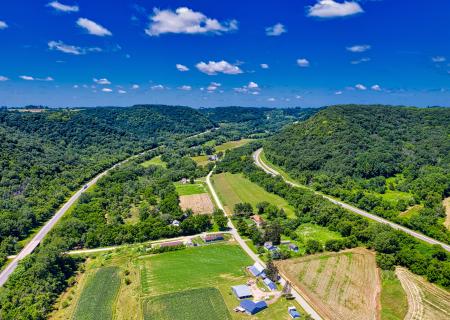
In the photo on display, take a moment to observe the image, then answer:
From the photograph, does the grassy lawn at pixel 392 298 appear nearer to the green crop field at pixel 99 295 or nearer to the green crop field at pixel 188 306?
the green crop field at pixel 188 306

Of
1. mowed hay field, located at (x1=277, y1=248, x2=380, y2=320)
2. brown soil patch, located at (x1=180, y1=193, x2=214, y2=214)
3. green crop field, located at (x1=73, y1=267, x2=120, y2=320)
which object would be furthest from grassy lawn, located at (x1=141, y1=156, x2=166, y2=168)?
mowed hay field, located at (x1=277, y1=248, x2=380, y2=320)

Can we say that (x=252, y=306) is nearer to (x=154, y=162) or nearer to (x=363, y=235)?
(x=363, y=235)

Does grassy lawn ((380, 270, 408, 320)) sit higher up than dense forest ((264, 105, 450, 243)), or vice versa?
dense forest ((264, 105, 450, 243))

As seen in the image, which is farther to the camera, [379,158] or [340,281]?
[379,158]

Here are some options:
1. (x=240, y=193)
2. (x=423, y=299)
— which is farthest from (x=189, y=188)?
(x=423, y=299)

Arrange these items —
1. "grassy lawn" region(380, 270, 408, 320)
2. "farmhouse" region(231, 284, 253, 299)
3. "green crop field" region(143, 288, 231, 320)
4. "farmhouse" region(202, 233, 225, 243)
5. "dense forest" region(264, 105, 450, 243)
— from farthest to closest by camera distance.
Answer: "dense forest" region(264, 105, 450, 243) → "farmhouse" region(202, 233, 225, 243) → "farmhouse" region(231, 284, 253, 299) → "green crop field" region(143, 288, 231, 320) → "grassy lawn" region(380, 270, 408, 320)

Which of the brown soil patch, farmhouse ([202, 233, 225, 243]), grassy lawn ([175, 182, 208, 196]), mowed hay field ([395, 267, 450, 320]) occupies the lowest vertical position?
mowed hay field ([395, 267, 450, 320])

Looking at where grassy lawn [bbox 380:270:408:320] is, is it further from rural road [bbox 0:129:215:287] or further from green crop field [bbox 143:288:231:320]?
rural road [bbox 0:129:215:287]
